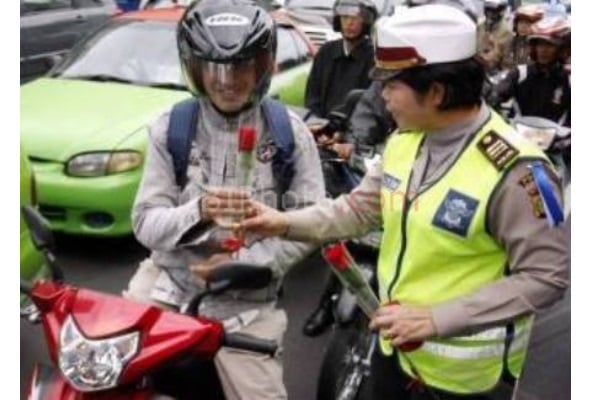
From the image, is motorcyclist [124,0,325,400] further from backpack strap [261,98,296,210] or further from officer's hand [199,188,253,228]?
officer's hand [199,188,253,228]

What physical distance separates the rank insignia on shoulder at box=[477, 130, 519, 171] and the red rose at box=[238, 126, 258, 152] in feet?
1.88

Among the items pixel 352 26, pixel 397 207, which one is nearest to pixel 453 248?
pixel 397 207

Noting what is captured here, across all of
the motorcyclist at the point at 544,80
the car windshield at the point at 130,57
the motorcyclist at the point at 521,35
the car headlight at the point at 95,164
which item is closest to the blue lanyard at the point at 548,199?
the motorcyclist at the point at 544,80

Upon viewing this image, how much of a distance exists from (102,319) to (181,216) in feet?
1.35

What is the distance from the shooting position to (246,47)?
235 centimetres

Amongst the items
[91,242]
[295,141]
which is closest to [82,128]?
[91,242]

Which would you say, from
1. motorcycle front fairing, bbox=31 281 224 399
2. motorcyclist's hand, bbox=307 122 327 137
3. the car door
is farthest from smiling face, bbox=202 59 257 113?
the car door

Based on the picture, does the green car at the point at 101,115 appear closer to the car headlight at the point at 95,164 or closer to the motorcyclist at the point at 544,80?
the car headlight at the point at 95,164

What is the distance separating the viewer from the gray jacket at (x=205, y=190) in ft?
7.86

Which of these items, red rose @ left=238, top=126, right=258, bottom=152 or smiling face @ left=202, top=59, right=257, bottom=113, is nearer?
red rose @ left=238, top=126, right=258, bottom=152

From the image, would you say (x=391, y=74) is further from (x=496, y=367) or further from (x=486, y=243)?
(x=496, y=367)

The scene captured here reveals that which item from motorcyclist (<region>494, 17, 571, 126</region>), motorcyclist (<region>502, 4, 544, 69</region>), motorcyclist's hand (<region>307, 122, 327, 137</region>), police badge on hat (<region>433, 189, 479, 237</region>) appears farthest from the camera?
motorcyclist (<region>502, 4, 544, 69</region>)

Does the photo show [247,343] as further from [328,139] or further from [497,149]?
[328,139]

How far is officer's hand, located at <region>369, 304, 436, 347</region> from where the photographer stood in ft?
6.25
